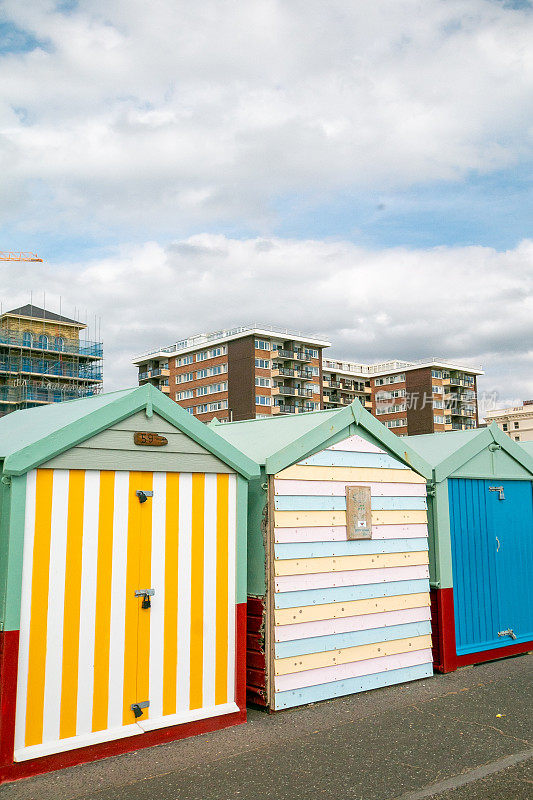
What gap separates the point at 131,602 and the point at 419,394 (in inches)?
3323

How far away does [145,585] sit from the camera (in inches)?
253

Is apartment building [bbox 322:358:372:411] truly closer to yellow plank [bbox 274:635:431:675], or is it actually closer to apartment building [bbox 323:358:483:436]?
apartment building [bbox 323:358:483:436]

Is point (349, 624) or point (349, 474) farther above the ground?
point (349, 474)

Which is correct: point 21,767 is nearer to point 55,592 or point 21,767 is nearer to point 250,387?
point 55,592

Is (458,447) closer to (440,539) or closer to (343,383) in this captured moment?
(440,539)

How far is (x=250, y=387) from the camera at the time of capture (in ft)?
234

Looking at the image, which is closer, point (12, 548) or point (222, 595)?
point (12, 548)

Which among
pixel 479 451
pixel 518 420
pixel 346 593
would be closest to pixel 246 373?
pixel 518 420

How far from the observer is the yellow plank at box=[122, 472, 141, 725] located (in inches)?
243

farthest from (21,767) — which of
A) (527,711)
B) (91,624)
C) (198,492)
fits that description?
(527,711)

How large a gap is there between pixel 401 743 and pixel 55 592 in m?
3.43

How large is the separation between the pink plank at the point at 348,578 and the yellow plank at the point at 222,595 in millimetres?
694

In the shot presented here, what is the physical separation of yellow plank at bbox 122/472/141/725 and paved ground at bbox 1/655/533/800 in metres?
0.47

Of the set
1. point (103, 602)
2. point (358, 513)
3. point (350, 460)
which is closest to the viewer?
point (103, 602)
